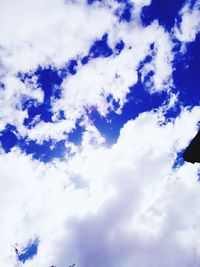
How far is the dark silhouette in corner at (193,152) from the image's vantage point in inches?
238

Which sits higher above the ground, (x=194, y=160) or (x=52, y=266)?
(x=52, y=266)

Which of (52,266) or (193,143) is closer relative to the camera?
(193,143)

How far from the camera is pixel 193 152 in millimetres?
6199

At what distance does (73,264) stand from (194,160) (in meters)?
43.2

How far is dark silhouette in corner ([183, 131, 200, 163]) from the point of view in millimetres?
6047

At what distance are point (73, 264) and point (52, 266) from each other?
369 cm

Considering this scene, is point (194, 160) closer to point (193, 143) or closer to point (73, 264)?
point (193, 143)

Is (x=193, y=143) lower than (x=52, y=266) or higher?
lower

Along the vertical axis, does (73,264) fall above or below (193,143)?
above

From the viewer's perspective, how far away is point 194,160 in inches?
247

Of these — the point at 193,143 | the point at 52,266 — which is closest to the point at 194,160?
the point at 193,143

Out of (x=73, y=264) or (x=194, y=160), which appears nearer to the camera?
(x=194, y=160)

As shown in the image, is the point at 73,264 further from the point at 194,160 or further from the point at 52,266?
the point at 194,160

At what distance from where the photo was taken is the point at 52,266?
41.4 metres
